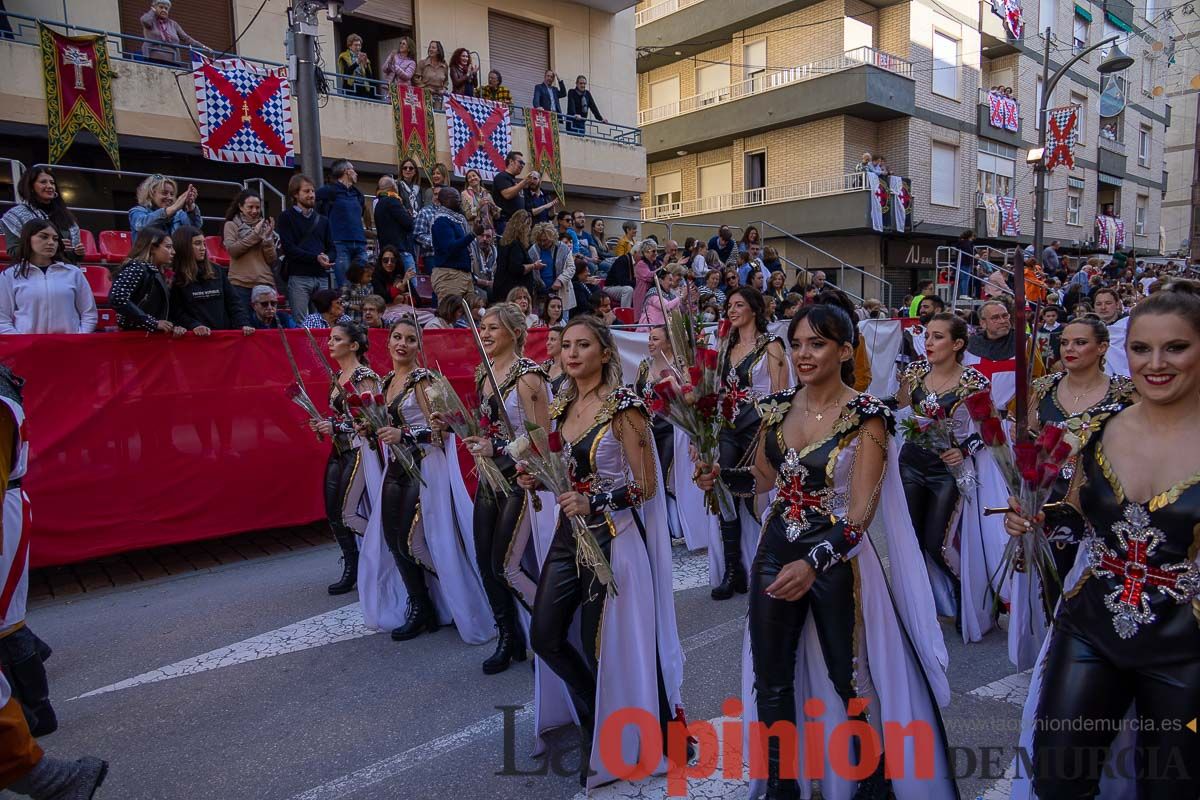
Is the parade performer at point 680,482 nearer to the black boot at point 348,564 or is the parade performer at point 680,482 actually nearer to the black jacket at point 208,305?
the black boot at point 348,564

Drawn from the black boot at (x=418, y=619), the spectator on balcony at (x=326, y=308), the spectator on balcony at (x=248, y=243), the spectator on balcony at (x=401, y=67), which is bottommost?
the black boot at (x=418, y=619)

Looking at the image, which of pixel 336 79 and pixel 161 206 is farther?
pixel 336 79

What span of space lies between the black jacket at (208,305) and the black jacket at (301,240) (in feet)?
5.65

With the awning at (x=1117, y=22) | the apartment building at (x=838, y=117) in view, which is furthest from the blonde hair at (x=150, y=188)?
the awning at (x=1117, y=22)

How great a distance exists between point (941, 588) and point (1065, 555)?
1468mm

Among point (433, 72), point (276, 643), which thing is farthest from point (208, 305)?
point (433, 72)

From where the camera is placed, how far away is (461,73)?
14.6 meters

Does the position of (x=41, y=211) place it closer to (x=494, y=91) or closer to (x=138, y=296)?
(x=138, y=296)

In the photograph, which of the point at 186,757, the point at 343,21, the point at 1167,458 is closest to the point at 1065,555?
the point at 1167,458

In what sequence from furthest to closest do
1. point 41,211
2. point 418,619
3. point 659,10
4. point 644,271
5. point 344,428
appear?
point 659,10 < point 644,271 < point 41,211 < point 344,428 < point 418,619

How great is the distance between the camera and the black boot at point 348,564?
578 cm

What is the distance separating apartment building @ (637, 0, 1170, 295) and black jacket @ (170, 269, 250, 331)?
1658 centimetres

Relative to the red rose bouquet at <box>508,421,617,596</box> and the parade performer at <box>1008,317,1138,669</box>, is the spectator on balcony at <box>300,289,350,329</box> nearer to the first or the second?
the red rose bouquet at <box>508,421,617,596</box>

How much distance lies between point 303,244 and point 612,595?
682 cm
